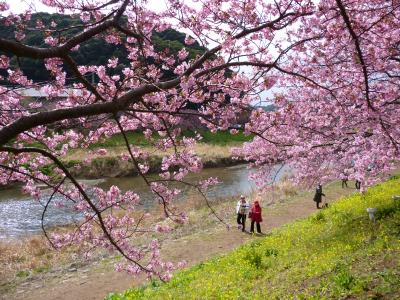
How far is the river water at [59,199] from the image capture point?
21.3 meters

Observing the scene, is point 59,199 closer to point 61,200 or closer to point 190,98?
point 61,200

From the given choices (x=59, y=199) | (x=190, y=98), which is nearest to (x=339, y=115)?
(x=190, y=98)

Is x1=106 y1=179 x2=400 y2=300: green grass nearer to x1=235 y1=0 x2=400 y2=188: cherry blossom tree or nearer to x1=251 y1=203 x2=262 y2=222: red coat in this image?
x1=235 y1=0 x2=400 y2=188: cherry blossom tree

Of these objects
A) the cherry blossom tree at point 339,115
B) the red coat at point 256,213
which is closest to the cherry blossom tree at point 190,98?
the cherry blossom tree at point 339,115

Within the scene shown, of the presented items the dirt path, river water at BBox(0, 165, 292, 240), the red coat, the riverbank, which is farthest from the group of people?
the riverbank

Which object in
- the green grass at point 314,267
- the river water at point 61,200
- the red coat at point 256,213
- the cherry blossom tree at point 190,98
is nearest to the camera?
the cherry blossom tree at point 190,98

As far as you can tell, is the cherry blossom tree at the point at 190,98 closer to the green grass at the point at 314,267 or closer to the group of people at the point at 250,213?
the green grass at the point at 314,267

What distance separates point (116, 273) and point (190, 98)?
31.4 feet

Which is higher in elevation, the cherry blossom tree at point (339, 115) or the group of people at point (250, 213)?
the cherry blossom tree at point (339, 115)

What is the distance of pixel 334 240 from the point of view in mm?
10352

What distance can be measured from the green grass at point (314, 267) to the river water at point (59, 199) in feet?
28.9

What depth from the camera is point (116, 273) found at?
13.4m

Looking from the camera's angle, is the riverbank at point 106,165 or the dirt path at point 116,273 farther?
the riverbank at point 106,165

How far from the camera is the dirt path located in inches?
480
